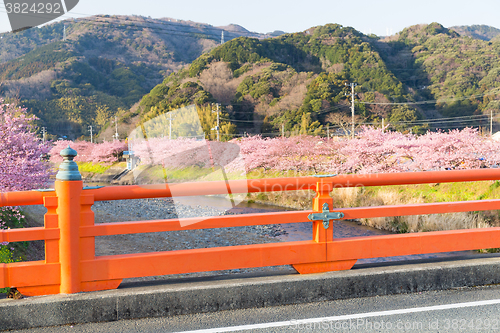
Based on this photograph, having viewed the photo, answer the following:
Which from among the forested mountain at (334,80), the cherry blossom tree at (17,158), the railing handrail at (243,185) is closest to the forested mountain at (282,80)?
the forested mountain at (334,80)

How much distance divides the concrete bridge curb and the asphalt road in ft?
0.21

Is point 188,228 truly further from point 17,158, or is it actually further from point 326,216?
point 17,158

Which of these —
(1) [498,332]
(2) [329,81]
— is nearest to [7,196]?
A: (1) [498,332]

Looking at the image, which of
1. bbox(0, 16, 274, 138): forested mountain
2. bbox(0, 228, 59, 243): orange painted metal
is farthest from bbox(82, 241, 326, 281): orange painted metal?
bbox(0, 16, 274, 138): forested mountain

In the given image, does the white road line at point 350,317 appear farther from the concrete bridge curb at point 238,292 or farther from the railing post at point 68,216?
the railing post at point 68,216

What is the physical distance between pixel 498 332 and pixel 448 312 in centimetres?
37

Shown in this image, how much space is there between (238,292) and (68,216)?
1.45m

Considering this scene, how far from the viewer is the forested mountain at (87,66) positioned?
76.5 m

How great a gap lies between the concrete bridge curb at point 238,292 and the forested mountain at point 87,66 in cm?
5501

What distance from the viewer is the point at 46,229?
2867 millimetres

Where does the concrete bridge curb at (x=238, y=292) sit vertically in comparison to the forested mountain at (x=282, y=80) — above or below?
below

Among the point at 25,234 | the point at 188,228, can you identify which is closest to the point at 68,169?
the point at 25,234

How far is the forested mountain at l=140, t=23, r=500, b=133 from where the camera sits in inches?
2143

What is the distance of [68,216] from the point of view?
9.48ft
